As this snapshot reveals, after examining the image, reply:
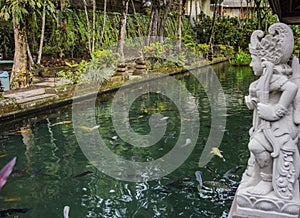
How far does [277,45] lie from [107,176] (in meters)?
2.92

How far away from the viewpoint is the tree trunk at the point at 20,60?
32.2 feet

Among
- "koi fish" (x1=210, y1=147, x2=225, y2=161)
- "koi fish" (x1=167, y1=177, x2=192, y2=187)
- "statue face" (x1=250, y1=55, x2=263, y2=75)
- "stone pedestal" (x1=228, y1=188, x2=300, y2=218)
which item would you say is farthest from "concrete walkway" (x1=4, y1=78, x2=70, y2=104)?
"stone pedestal" (x1=228, y1=188, x2=300, y2=218)

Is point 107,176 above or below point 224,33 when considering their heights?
below

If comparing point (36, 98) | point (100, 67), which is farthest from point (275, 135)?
point (100, 67)

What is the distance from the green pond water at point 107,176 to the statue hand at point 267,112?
4.89 feet

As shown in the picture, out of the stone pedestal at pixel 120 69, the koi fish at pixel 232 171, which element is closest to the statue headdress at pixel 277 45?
the koi fish at pixel 232 171

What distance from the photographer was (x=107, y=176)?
4.82 meters

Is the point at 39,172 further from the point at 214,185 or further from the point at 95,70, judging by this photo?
the point at 95,70

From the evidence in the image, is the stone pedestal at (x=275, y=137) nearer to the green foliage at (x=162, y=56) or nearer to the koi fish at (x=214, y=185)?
the koi fish at (x=214, y=185)

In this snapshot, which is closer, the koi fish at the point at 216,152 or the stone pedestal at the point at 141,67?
the koi fish at the point at 216,152

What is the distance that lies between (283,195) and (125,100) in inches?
296

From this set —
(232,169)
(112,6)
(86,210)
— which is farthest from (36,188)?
(112,6)

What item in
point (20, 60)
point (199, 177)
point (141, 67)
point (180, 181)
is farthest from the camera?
point (141, 67)

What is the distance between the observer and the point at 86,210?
390 cm
